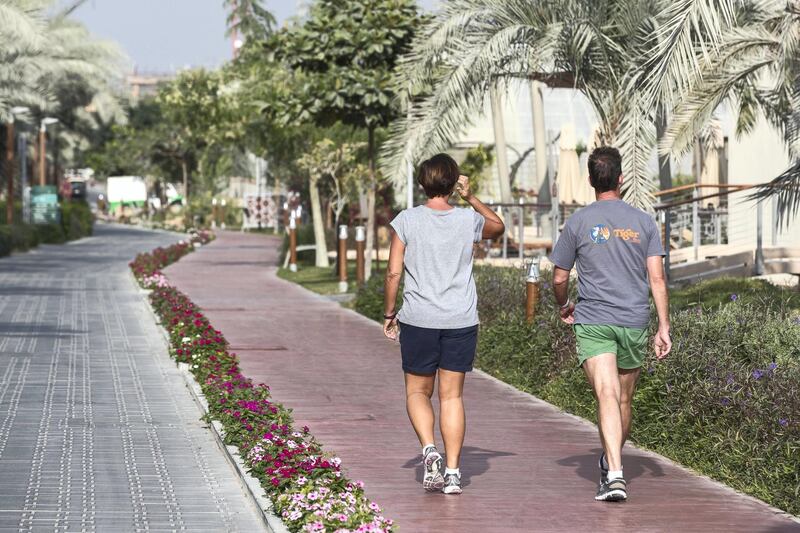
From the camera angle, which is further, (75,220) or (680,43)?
(75,220)

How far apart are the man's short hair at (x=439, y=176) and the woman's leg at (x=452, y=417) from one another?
0.93m

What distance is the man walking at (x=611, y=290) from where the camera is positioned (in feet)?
25.4

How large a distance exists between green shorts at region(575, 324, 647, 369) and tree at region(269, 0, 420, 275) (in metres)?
16.7

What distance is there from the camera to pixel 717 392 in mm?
8844

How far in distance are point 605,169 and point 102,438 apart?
4165 millimetres

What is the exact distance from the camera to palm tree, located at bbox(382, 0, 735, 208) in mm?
16703

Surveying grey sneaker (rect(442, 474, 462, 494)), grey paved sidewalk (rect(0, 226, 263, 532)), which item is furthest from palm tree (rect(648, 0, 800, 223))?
grey sneaker (rect(442, 474, 462, 494))

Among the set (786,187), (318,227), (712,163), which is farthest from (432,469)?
(318,227)

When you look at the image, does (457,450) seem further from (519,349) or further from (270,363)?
(270,363)

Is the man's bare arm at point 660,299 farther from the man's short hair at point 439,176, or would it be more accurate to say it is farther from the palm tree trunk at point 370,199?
the palm tree trunk at point 370,199

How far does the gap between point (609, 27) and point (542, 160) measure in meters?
15.2

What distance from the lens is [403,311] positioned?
26.0 feet

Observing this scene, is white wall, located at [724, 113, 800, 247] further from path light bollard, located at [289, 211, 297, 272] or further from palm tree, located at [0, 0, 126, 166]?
palm tree, located at [0, 0, 126, 166]

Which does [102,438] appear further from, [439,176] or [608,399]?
[608,399]
